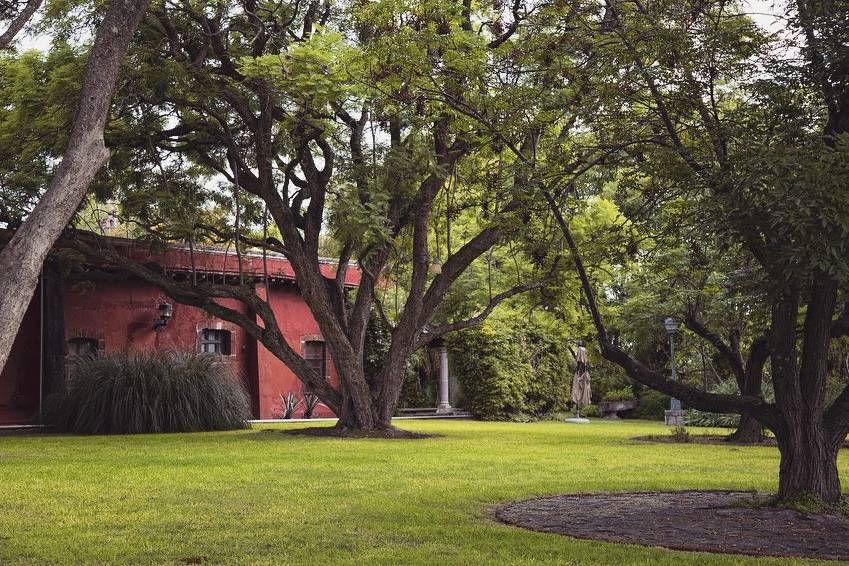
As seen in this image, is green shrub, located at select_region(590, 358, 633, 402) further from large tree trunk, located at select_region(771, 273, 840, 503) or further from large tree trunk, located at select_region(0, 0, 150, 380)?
large tree trunk, located at select_region(0, 0, 150, 380)

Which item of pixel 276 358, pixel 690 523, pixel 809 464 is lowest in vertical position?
pixel 690 523

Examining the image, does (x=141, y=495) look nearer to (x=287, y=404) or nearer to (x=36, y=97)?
(x=36, y=97)

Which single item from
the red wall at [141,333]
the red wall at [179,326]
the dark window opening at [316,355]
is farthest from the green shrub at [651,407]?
the dark window opening at [316,355]

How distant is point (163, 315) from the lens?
23047 mm

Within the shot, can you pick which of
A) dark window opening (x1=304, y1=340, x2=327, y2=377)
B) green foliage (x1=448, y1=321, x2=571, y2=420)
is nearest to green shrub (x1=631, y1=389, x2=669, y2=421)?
green foliage (x1=448, y1=321, x2=571, y2=420)

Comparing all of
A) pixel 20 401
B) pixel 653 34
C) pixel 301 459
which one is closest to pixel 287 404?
pixel 20 401

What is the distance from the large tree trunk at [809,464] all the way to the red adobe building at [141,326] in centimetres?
1355

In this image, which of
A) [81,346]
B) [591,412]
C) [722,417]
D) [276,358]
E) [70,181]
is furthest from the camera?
[591,412]

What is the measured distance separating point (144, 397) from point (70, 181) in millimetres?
13016

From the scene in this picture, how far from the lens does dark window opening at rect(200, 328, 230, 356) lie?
24.7m

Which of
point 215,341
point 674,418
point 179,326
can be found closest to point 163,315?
point 179,326

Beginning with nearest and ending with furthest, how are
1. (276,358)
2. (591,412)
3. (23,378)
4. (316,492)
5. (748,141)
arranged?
(748,141) < (316,492) < (23,378) < (276,358) < (591,412)

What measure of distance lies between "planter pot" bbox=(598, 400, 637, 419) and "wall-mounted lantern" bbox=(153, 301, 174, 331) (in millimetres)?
14546

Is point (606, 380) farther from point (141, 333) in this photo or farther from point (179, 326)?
Answer: point (141, 333)
